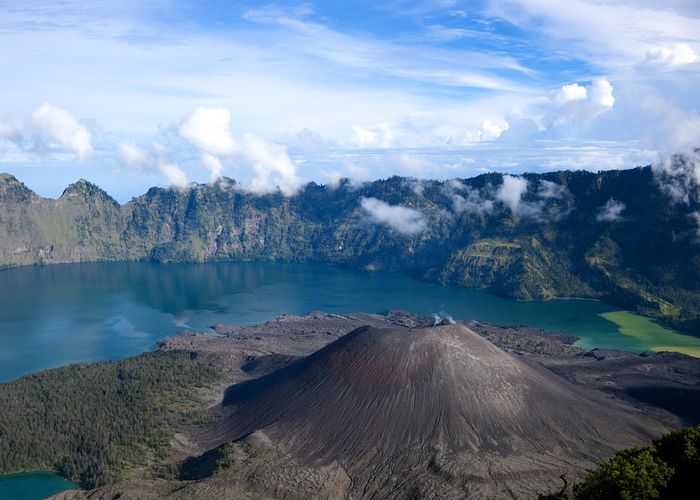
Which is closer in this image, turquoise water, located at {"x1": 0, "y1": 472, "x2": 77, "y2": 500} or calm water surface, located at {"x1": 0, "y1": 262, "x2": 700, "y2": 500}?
turquoise water, located at {"x1": 0, "y1": 472, "x2": 77, "y2": 500}

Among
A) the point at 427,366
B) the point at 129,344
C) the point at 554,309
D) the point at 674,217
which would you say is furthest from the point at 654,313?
the point at 129,344

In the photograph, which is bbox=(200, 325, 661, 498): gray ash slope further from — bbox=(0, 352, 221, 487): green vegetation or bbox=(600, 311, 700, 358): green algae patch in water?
bbox=(600, 311, 700, 358): green algae patch in water

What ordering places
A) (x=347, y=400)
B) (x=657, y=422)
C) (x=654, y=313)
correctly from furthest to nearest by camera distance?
(x=654, y=313), (x=657, y=422), (x=347, y=400)

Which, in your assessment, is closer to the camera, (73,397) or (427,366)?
(427,366)

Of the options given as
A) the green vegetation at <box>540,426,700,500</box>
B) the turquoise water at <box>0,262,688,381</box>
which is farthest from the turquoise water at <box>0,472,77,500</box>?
the green vegetation at <box>540,426,700,500</box>

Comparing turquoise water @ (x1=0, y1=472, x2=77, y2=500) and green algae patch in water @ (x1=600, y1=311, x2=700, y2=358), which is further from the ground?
turquoise water @ (x1=0, y1=472, x2=77, y2=500)

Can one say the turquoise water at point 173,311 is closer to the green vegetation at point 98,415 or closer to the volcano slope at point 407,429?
the green vegetation at point 98,415

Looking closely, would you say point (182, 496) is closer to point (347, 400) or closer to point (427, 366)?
point (347, 400)
